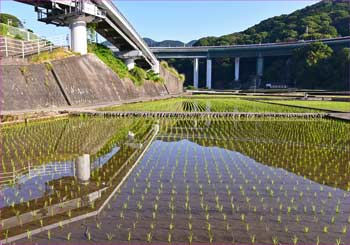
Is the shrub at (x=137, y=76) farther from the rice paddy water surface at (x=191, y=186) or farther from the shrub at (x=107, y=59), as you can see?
the rice paddy water surface at (x=191, y=186)

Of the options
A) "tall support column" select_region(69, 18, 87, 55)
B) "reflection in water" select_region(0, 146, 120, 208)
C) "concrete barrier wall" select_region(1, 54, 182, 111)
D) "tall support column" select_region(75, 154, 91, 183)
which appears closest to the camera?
"reflection in water" select_region(0, 146, 120, 208)

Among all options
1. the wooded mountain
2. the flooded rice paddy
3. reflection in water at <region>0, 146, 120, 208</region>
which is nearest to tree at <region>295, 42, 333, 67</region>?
the wooded mountain

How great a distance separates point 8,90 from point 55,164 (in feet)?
41.4

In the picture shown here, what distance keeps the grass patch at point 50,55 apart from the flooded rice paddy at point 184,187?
1108cm

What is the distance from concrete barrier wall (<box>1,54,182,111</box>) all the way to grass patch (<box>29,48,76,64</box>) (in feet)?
1.84

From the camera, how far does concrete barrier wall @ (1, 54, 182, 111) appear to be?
20.3 m

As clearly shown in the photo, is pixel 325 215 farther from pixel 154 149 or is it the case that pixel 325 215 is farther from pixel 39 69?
pixel 39 69

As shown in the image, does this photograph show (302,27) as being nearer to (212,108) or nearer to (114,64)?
(114,64)

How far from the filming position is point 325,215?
19.4 ft

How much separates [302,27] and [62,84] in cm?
9087

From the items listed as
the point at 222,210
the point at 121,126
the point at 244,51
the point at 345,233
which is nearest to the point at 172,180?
the point at 222,210

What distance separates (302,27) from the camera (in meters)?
A: 99.0

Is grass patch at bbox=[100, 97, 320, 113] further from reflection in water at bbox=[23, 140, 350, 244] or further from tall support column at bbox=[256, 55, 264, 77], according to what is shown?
tall support column at bbox=[256, 55, 264, 77]

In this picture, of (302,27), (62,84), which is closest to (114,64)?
(62,84)
